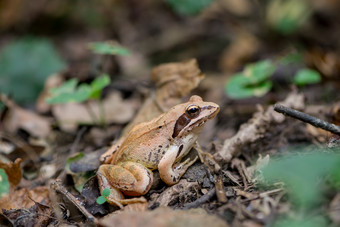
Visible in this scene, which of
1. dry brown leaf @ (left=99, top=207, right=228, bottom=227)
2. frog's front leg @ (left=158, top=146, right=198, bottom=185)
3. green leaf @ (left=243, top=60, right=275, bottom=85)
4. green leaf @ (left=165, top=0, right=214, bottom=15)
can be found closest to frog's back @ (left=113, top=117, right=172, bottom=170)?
frog's front leg @ (left=158, top=146, right=198, bottom=185)

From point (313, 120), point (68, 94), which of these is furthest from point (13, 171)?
point (313, 120)

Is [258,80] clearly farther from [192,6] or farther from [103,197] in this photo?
[103,197]

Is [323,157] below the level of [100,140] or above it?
above

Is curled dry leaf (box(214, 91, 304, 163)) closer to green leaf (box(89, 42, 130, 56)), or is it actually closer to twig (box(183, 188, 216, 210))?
twig (box(183, 188, 216, 210))

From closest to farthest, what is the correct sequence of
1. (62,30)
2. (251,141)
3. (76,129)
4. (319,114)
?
(251,141) < (319,114) < (76,129) < (62,30)

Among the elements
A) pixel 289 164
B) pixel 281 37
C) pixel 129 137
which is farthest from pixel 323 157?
pixel 281 37

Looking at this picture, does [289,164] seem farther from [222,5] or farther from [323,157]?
[222,5]
